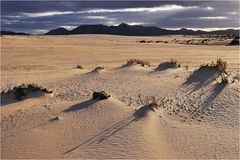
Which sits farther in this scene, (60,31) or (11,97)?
(60,31)

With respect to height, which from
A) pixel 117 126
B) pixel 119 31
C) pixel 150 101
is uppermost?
pixel 119 31

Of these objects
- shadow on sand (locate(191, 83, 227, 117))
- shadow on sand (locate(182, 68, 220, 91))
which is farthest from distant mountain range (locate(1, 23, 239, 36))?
shadow on sand (locate(191, 83, 227, 117))

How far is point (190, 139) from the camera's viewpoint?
24.7 ft

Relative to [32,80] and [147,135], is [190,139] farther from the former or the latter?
[32,80]

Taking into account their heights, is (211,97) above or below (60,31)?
below

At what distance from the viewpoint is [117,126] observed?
26.4 ft

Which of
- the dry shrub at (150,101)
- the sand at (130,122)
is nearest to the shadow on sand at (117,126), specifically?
the sand at (130,122)

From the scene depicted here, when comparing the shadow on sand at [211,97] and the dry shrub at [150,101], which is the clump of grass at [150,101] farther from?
the shadow on sand at [211,97]

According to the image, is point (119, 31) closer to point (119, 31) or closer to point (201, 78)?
point (119, 31)

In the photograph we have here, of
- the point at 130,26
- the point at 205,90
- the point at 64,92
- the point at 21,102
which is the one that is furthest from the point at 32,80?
the point at 130,26

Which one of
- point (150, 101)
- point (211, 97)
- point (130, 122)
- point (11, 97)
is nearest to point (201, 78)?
point (211, 97)

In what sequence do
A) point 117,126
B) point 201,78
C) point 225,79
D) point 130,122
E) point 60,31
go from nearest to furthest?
point 117,126
point 130,122
point 225,79
point 201,78
point 60,31

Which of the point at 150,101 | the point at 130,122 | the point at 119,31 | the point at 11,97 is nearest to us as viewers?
the point at 130,122

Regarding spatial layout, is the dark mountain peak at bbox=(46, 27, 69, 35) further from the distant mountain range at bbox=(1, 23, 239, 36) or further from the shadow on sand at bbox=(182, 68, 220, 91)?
the shadow on sand at bbox=(182, 68, 220, 91)
